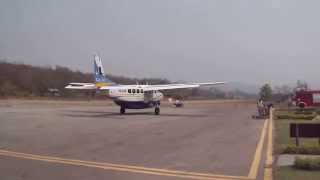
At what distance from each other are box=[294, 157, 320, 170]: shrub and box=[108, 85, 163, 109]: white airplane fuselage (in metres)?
31.8

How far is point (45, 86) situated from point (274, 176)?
12375 centimetres

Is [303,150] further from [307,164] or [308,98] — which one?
[308,98]

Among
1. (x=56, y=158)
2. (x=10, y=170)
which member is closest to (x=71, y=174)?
(x=10, y=170)

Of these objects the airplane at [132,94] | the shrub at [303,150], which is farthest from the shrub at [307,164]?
the airplane at [132,94]

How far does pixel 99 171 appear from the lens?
1129 cm

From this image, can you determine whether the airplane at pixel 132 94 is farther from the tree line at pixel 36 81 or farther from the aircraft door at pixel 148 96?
the tree line at pixel 36 81

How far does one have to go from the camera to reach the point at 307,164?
11.3m

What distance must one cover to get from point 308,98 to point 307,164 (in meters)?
50.7

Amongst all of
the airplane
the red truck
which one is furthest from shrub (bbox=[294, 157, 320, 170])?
the red truck

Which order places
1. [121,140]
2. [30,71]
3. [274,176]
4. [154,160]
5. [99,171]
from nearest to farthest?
[274,176] < [99,171] < [154,160] < [121,140] < [30,71]

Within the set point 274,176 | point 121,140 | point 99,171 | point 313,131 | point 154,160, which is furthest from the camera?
point 121,140

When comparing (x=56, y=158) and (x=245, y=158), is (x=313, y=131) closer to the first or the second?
(x=245, y=158)

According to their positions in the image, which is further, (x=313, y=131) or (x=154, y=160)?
(x=313, y=131)

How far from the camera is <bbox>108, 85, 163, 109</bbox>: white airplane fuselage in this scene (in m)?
42.8
